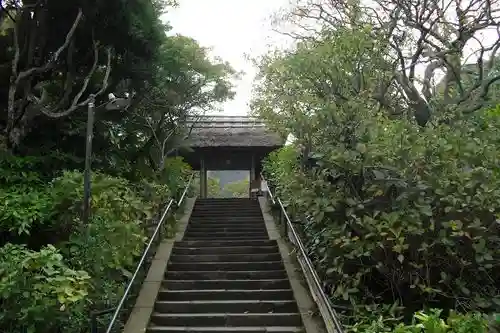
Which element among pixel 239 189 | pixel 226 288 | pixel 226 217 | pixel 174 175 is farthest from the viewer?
pixel 239 189

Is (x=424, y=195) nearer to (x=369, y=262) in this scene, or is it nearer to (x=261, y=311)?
(x=369, y=262)

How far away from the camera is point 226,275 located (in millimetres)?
8430

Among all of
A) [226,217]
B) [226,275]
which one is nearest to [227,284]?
[226,275]

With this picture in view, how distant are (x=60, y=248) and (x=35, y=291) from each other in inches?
57.4

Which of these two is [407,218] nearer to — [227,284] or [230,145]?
[227,284]

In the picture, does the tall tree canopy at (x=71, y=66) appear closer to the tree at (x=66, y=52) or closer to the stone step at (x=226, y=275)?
the tree at (x=66, y=52)

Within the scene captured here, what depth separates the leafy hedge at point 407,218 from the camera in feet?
19.7

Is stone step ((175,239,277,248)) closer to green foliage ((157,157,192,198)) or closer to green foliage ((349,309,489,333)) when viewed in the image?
green foliage ((157,157,192,198))

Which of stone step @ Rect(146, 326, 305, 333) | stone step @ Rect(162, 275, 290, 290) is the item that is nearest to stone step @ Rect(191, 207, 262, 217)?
stone step @ Rect(162, 275, 290, 290)

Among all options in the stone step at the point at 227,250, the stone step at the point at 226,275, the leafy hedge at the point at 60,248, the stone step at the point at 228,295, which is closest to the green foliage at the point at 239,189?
the stone step at the point at 227,250

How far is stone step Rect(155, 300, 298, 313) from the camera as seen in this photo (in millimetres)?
7223

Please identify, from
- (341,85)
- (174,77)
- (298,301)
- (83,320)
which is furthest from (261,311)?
(174,77)

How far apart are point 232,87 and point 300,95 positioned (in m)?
7.83

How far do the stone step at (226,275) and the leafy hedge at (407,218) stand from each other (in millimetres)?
1493
